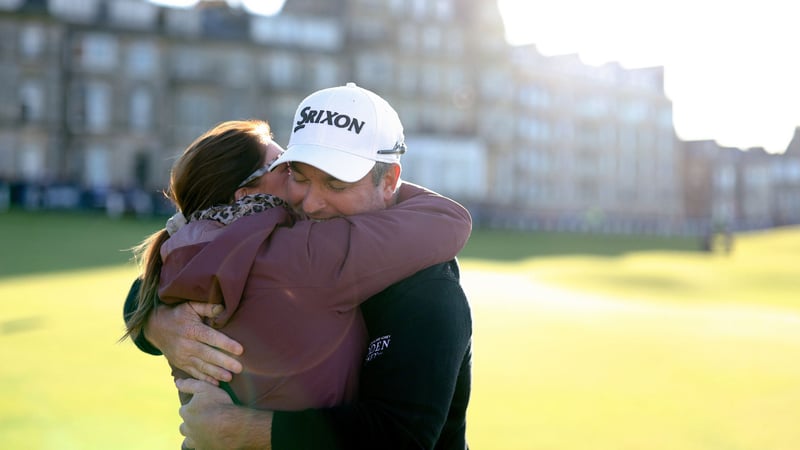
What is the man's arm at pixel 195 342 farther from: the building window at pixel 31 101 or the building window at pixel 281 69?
the building window at pixel 281 69

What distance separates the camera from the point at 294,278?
221 centimetres

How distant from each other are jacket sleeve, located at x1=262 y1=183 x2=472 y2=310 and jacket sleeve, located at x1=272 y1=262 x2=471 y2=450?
14 centimetres

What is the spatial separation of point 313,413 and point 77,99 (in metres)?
49.0

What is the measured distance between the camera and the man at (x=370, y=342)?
2203 millimetres

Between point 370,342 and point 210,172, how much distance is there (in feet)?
2.80

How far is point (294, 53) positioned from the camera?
5100 cm

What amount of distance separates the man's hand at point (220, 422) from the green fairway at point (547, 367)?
2.99m

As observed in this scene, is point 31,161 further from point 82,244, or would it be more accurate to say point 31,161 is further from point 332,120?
point 332,120

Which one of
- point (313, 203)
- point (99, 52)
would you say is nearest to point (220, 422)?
point (313, 203)

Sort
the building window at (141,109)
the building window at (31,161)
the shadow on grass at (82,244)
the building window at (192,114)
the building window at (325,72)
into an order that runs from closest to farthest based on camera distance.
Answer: the shadow on grass at (82,244)
the building window at (31,161)
the building window at (141,109)
the building window at (192,114)
the building window at (325,72)

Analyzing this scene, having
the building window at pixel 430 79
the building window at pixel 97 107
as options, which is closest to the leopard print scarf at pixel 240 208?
the building window at pixel 97 107

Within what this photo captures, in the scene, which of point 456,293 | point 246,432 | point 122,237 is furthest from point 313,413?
point 122,237

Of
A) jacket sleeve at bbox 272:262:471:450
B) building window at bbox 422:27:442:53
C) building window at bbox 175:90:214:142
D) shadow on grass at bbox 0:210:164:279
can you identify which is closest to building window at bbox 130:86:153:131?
building window at bbox 175:90:214:142

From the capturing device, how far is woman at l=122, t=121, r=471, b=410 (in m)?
2.22
